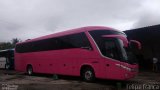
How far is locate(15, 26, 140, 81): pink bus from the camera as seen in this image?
12.6 m

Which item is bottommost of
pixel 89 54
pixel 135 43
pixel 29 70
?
pixel 29 70

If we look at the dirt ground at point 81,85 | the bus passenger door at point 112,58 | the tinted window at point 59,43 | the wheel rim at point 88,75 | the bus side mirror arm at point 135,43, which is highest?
the tinted window at point 59,43

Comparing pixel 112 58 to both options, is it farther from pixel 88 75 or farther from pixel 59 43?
pixel 59 43

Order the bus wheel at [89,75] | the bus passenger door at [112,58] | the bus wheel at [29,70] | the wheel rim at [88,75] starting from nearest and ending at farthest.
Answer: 1. the bus passenger door at [112,58]
2. the bus wheel at [89,75]
3. the wheel rim at [88,75]
4. the bus wheel at [29,70]

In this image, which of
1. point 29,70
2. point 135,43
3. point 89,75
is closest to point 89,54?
point 89,75

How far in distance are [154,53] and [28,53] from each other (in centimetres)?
1291

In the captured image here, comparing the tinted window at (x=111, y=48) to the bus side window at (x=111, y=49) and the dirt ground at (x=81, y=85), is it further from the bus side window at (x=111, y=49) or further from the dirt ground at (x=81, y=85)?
the dirt ground at (x=81, y=85)

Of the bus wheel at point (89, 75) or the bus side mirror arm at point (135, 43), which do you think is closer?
the bus side mirror arm at point (135, 43)

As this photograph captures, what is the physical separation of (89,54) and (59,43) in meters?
3.48

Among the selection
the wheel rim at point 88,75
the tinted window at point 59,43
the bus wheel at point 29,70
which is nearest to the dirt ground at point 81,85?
the wheel rim at point 88,75

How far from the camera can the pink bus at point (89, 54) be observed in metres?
12.6

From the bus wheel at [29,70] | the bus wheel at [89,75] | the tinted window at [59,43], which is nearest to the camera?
the bus wheel at [89,75]

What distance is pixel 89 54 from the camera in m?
14.0

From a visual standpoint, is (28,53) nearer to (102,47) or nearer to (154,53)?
(102,47)
